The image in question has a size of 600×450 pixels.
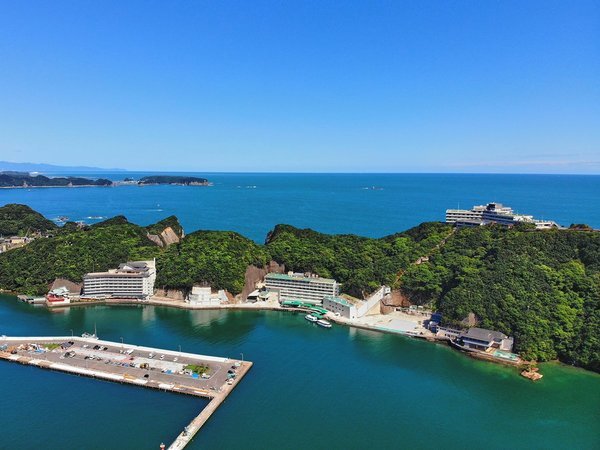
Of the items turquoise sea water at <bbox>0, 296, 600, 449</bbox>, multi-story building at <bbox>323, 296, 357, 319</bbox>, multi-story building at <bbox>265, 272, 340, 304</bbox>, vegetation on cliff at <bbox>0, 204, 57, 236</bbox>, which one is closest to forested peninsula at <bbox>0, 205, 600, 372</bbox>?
multi-story building at <bbox>265, 272, 340, 304</bbox>

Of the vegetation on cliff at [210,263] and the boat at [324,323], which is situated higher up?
the vegetation on cliff at [210,263]

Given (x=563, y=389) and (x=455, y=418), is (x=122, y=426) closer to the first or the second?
(x=455, y=418)

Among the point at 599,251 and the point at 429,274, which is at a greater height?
the point at 599,251

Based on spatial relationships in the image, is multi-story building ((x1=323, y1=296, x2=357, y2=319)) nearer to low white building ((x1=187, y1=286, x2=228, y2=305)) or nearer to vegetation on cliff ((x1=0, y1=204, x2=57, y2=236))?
low white building ((x1=187, y1=286, x2=228, y2=305))

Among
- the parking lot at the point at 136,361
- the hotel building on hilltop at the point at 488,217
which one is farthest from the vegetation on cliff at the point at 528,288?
the parking lot at the point at 136,361

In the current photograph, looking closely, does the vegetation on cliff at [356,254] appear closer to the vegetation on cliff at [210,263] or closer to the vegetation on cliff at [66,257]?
the vegetation on cliff at [210,263]

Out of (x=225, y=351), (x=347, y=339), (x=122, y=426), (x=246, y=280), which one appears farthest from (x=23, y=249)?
(x=347, y=339)
